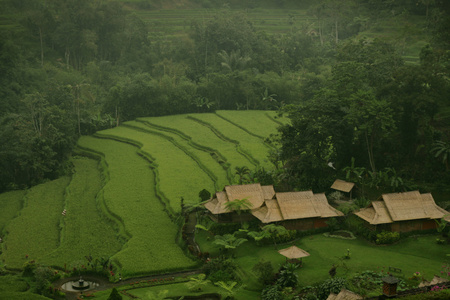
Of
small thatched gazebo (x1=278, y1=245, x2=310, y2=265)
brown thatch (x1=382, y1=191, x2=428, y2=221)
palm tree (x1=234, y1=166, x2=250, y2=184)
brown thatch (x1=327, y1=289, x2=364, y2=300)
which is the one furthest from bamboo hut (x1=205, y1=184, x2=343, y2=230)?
brown thatch (x1=327, y1=289, x2=364, y2=300)

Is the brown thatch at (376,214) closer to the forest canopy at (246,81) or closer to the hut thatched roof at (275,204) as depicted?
the hut thatched roof at (275,204)

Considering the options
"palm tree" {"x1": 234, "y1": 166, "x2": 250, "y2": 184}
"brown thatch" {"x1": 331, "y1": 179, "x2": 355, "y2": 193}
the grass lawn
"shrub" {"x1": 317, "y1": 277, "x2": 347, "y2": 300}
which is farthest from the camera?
"palm tree" {"x1": 234, "y1": 166, "x2": 250, "y2": 184}

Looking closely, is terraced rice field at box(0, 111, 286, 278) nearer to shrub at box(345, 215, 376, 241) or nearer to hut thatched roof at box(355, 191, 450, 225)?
shrub at box(345, 215, 376, 241)

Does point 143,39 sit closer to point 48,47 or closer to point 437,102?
point 48,47

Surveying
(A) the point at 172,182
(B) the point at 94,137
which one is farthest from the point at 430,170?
(B) the point at 94,137

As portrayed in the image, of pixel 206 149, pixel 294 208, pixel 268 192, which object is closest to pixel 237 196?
pixel 268 192
